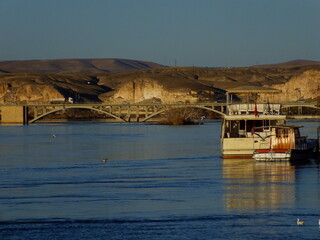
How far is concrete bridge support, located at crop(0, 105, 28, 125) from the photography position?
15912 cm

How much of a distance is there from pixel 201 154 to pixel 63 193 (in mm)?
24699

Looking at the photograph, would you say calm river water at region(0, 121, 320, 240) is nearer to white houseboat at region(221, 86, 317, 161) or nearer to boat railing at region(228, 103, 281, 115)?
white houseboat at region(221, 86, 317, 161)

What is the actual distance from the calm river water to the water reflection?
4 centimetres

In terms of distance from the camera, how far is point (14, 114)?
528 ft

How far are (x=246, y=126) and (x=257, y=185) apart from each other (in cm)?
1491

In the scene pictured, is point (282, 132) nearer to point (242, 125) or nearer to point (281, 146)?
point (281, 146)

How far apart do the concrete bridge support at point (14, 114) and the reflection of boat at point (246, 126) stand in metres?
106

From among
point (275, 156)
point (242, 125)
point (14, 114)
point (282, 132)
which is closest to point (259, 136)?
point (282, 132)

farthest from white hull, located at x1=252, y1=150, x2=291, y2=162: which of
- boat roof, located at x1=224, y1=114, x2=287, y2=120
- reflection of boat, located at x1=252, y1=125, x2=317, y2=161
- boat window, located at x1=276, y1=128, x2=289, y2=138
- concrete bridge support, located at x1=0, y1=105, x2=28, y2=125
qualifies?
concrete bridge support, located at x1=0, y1=105, x2=28, y2=125

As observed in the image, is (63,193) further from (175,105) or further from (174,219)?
(175,105)

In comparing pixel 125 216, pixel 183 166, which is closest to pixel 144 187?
pixel 125 216

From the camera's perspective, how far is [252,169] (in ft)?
147

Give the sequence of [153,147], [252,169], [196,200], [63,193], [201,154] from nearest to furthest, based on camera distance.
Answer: [196,200]
[63,193]
[252,169]
[201,154]
[153,147]

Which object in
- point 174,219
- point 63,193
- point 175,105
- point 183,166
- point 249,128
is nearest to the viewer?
point 174,219
